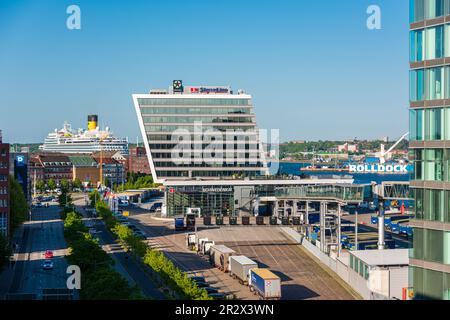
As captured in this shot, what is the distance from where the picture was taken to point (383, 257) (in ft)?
97.1

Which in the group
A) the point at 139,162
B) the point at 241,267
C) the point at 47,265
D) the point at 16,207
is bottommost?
the point at 47,265

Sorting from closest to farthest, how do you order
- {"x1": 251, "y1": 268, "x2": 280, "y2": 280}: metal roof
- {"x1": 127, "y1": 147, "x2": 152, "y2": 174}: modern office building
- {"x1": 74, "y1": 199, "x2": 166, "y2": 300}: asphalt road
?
{"x1": 251, "y1": 268, "x2": 280, "y2": 280}: metal roof
{"x1": 74, "y1": 199, "x2": 166, "y2": 300}: asphalt road
{"x1": 127, "y1": 147, "x2": 152, "y2": 174}: modern office building

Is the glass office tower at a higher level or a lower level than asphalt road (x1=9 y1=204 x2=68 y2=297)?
higher

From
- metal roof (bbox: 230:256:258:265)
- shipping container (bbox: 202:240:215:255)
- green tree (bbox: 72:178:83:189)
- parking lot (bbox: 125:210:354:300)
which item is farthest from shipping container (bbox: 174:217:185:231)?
green tree (bbox: 72:178:83:189)

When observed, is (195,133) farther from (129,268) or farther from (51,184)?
(51,184)

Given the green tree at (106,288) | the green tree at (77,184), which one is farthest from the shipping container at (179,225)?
the green tree at (77,184)

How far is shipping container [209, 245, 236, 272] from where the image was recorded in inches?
1513

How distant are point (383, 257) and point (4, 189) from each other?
32.5 metres

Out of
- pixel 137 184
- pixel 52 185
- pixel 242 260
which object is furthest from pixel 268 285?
pixel 52 185

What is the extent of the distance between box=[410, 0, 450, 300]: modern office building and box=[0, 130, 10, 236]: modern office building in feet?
137

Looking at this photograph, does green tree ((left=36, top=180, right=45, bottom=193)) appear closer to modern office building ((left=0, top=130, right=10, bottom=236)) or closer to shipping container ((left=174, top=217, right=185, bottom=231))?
shipping container ((left=174, top=217, right=185, bottom=231))
